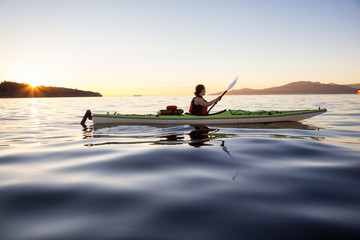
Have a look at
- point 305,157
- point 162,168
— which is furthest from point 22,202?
point 305,157

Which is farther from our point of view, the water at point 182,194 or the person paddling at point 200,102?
the person paddling at point 200,102

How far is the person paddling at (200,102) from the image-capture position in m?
10.9

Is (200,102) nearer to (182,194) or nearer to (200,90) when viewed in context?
(200,90)

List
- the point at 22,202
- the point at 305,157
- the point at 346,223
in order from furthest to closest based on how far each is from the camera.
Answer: the point at 305,157 → the point at 22,202 → the point at 346,223

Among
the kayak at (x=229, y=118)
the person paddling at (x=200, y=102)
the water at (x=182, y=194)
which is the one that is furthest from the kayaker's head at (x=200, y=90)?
the water at (x=182, y=194)

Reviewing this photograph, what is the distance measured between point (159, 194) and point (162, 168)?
1.29 metres

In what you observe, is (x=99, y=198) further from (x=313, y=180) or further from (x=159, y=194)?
(x=313, y=180)

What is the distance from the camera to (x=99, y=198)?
3268 millimetres

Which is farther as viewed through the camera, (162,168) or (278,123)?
(278,123)

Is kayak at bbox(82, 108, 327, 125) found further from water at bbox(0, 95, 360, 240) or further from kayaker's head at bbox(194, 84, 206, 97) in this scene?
water at bbox(0, 95, 360, 240)

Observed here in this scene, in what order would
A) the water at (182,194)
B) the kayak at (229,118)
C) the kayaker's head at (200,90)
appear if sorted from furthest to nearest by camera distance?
the kayak at (229,118) < the kayaker's head at (200,90) < the water at (182,194)

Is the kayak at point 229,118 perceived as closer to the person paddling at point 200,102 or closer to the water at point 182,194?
the person paddling at point 200,102

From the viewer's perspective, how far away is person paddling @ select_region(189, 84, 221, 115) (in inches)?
431

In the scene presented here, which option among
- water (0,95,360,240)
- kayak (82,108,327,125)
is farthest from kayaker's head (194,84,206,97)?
water (0,95,360,240)
